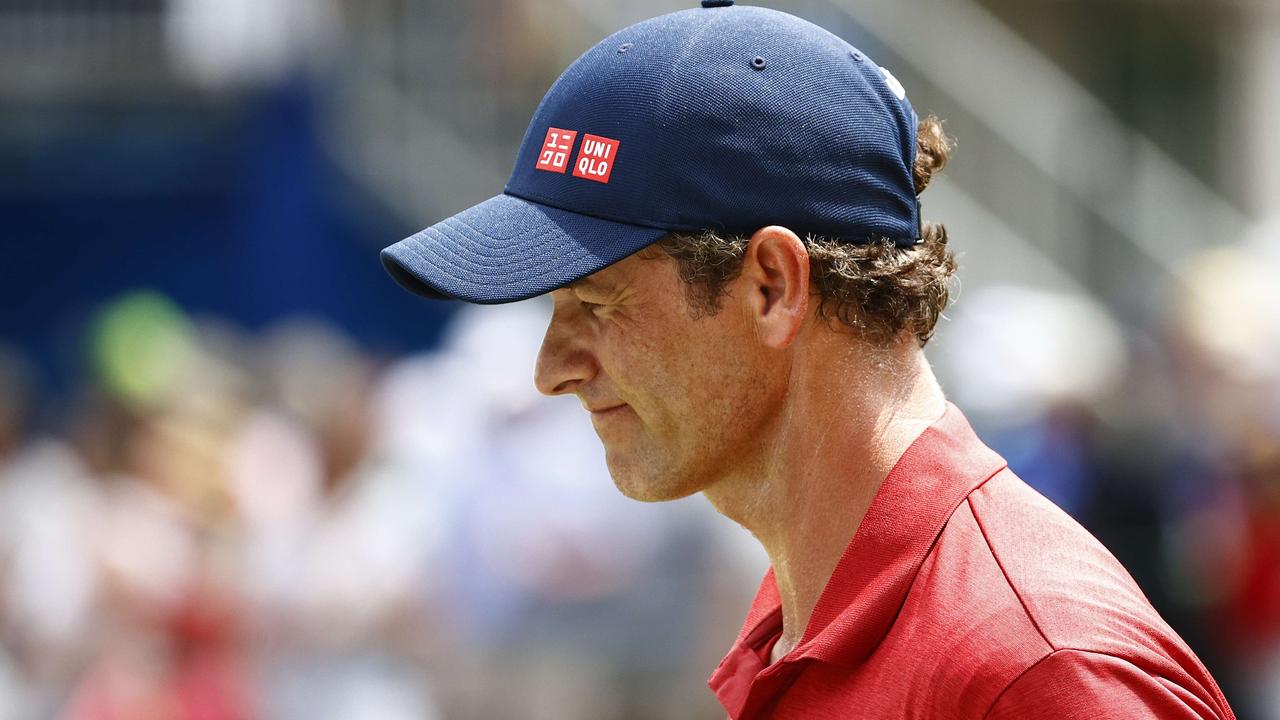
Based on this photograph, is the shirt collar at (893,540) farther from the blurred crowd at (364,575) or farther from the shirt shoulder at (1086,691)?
the blurred crowd at (364,575)

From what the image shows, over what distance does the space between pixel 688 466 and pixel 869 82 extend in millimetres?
553

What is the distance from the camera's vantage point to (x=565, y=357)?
2.38 metres

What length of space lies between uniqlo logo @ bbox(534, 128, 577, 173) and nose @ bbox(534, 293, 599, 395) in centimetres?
20

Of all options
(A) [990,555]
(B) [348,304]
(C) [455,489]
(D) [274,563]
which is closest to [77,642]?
(D) [274,563]

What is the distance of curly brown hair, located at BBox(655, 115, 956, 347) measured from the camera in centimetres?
218

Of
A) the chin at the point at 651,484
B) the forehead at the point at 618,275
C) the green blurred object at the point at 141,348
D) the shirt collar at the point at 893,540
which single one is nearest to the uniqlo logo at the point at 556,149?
the forehead at the point at 618,275

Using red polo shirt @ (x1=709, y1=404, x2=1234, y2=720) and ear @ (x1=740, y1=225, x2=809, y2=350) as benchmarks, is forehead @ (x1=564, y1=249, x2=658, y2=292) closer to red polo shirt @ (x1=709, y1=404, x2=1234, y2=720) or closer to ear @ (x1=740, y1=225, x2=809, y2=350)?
ear @ (x1=740, y1=225, x2=809, y2=350)

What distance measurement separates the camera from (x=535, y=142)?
232 cm

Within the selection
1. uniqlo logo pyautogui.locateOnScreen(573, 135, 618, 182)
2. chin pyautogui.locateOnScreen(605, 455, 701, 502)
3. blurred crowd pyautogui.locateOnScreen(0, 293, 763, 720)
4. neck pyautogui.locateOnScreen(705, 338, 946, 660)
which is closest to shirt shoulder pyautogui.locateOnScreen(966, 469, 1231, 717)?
neck pyautogui.locateOnScreen(705, 338, 946, 660)

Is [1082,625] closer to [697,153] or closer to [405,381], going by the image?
[697,153]

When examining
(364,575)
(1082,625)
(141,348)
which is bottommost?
(141,348)

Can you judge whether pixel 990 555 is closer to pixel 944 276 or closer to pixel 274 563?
pixel 944 276

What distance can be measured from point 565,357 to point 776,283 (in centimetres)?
34

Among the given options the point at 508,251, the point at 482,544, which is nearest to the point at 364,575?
the point at 482,544
